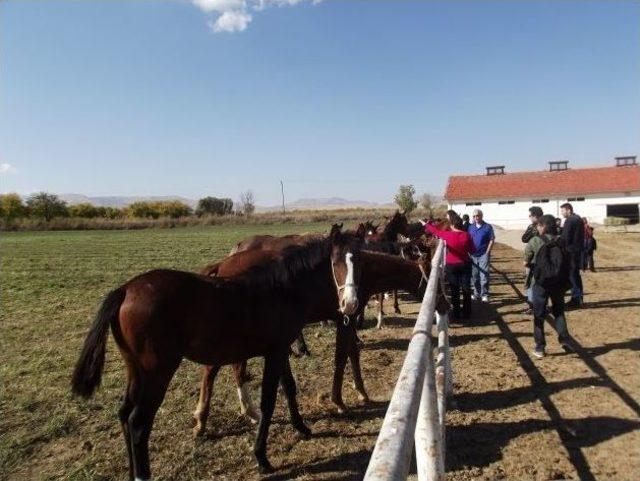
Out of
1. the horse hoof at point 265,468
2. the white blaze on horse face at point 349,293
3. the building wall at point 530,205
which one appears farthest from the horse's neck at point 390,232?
the building wall at point 530,205

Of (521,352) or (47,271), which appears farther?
(47,271)

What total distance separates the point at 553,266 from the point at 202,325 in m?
4.88

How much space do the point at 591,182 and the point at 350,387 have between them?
4327cm

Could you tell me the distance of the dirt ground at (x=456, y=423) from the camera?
12.2ft

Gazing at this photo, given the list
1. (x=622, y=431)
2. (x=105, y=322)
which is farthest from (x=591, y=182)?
(x=105, y=322)

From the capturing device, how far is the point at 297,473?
3.76 metres

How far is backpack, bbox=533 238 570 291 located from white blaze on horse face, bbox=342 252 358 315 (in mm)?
3202

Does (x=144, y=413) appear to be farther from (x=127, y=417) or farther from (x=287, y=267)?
(x=287, y=267)

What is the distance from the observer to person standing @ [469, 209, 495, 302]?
387 inches

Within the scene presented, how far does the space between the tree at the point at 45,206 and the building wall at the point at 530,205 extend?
69.4 meters

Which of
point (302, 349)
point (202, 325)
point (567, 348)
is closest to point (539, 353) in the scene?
point (567, 348)

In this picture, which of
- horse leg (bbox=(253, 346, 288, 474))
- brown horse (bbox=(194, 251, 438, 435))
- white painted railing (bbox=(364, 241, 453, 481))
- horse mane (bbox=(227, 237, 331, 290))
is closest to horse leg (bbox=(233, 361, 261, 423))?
brown horse (bbox=(194, 251, 438, 435))

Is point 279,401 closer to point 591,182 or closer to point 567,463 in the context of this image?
point 567,463

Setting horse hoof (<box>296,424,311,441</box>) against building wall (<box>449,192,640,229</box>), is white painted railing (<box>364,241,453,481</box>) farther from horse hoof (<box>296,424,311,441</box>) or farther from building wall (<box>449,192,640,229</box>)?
building wall (<box>449,192,640,229</box>)
